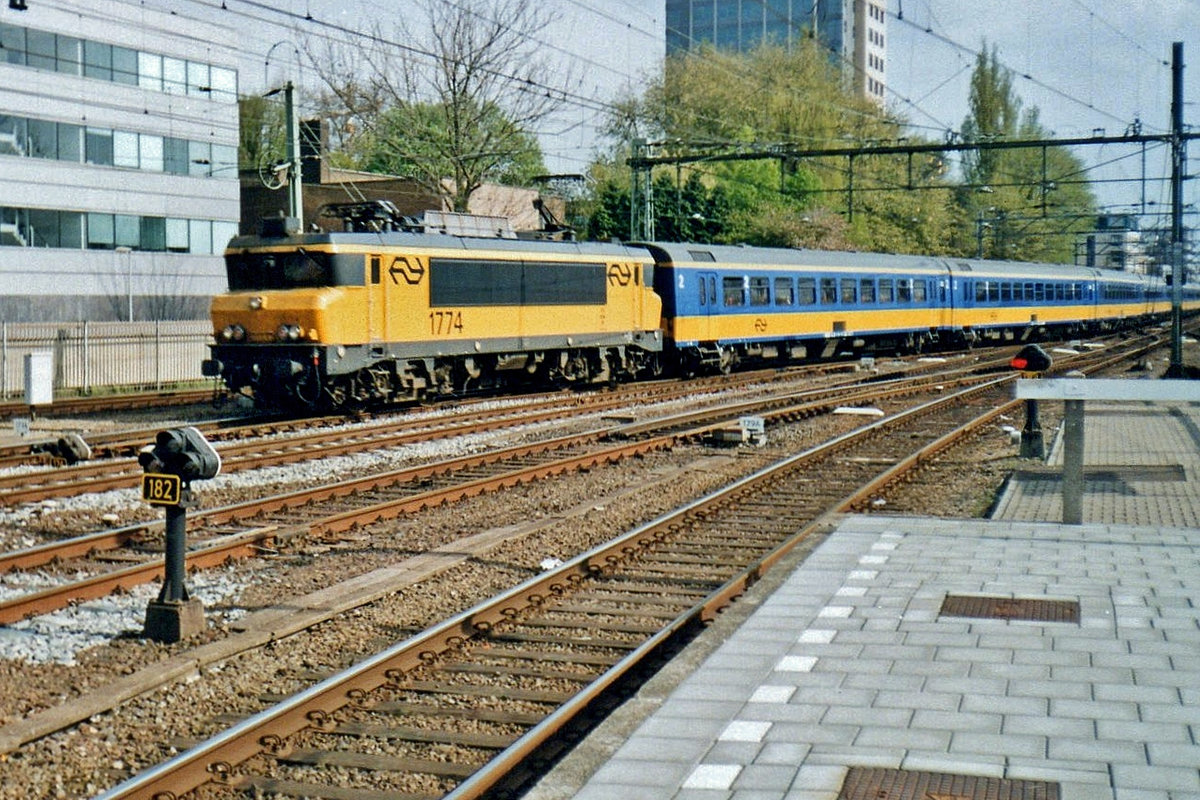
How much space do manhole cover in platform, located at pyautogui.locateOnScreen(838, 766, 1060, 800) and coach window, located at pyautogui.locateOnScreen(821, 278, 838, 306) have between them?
31663 mm

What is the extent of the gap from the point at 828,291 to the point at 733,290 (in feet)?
17.0

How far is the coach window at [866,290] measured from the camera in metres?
38.3

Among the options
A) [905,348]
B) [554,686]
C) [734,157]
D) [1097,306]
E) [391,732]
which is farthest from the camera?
[1097,306]

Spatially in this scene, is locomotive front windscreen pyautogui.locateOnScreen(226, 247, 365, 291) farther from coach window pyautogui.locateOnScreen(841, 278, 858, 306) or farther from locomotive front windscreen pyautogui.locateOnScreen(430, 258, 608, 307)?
coach window pyautogui.locateOnScreen(841, 278, 858, 306)

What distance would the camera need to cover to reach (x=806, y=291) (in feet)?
116

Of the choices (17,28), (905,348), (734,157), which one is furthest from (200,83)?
(905,348)

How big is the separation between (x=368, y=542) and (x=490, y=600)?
2.89 m

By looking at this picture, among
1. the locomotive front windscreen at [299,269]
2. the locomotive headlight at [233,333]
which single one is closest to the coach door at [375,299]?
the locomotive front windscreen at [299,269]

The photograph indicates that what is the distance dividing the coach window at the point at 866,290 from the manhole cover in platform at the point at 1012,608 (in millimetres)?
30627

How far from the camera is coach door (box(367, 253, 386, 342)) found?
818 inches

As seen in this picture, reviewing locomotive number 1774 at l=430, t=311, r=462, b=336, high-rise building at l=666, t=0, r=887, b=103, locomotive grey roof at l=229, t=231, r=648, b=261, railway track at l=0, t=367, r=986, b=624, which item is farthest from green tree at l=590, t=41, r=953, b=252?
high-rise building at l=666, t=0, r=887, b=103

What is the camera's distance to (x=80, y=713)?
630cm

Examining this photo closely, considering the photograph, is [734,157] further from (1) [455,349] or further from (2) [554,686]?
(2) [554,686]

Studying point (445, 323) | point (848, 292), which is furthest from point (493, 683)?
point (848, 292)
